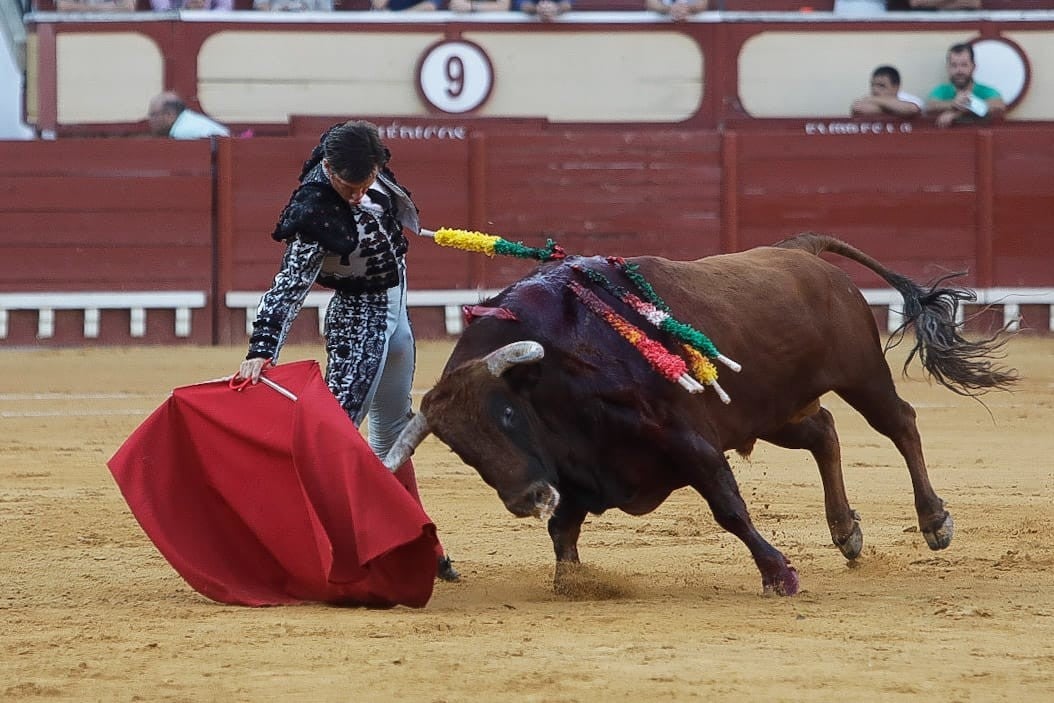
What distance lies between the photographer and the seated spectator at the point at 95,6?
10414 mm

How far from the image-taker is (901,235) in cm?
1006

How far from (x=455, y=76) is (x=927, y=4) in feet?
10.0

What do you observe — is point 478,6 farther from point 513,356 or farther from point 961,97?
point 513,356

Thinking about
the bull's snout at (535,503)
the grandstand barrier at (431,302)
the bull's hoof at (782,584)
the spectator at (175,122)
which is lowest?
the bull's hoof at (782,584)

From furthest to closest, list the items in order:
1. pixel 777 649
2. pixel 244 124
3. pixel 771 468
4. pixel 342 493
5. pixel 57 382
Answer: pixel 244 124, pixel 57 382, pixel 771 468, pixel 342 493, pixel 777 649

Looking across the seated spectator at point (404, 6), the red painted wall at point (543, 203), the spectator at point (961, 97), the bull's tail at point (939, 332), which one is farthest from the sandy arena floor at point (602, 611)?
the seated spectator at point (404, 6)

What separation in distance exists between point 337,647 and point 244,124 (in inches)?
311

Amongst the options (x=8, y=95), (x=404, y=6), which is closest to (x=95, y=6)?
(x=404, y=6)

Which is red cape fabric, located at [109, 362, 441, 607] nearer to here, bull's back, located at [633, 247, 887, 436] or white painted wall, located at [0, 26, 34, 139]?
bull's back, located at [633, 247, 887, 436]

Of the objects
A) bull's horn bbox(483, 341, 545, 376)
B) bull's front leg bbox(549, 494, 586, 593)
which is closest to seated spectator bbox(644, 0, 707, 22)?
bull's front leg bbox(549, 494, 586, 593)

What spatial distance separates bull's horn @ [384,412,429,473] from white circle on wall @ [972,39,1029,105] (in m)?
7.90

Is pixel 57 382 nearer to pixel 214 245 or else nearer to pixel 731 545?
pixel 214 245

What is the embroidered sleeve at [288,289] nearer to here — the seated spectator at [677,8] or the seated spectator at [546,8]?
the seated spectator at [546,8]

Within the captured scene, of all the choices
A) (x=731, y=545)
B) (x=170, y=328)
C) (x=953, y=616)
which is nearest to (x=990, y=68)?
(x=170, y=328)
